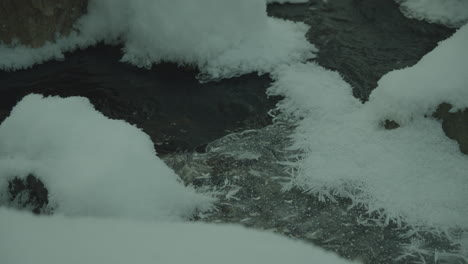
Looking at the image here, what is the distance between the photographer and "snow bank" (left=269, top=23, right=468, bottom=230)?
3916mm

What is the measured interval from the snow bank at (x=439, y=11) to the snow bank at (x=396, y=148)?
2.76 metres

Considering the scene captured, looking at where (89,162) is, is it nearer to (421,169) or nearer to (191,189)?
(191,189)

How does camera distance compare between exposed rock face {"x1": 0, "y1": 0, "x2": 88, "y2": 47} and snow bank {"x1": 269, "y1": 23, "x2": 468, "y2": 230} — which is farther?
exposed rock face {"x1": 0, "y1": 0, "x2": 88, "y2": 47}

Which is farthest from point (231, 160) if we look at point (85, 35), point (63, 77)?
point (85, 35)

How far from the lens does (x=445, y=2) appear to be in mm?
7777

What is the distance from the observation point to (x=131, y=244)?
8.63ft

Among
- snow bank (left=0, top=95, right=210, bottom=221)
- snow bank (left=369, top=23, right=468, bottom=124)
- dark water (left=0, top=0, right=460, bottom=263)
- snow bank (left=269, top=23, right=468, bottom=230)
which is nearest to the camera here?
snow bank (left=0, top=95, right=210, bottom=221)

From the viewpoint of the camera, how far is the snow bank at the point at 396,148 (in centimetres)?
392

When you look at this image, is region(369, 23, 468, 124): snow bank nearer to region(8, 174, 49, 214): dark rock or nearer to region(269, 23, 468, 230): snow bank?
region(269, 23, 468, 230): snow bank

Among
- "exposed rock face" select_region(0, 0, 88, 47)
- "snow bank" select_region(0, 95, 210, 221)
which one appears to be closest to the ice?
"snow bank" select_region(0, 95, 210, 221)

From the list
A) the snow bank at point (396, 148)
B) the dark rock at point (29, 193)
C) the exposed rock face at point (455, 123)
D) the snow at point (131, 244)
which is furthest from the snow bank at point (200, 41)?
the snow at point (131, 244)

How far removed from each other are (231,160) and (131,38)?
3288 millimetres

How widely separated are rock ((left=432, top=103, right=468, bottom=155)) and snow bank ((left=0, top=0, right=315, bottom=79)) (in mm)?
2460

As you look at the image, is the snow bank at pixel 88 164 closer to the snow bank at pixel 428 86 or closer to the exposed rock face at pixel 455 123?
the snow bank at pixel 428 86
